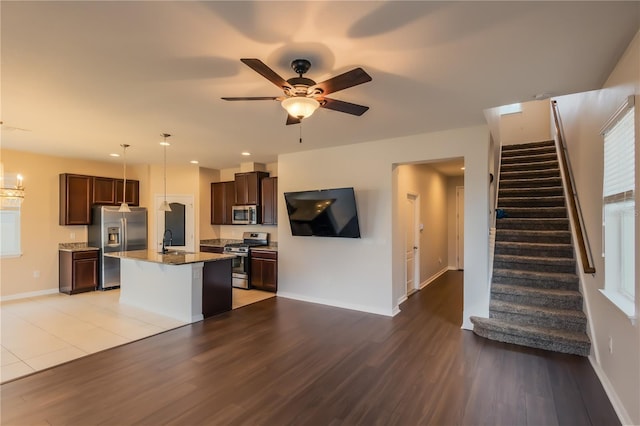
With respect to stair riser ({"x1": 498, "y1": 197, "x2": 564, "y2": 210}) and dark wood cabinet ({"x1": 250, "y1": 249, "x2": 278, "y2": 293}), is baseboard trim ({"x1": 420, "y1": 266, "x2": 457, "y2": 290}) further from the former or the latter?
dark wood cabinet ({"x1": 250, "y1": 249, "x2": 278, "y2": 293})

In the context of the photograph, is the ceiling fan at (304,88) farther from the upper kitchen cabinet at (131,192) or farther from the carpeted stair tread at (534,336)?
the upper kitchen cabinet at (131,192)

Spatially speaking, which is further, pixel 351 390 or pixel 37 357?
pixel 37 357

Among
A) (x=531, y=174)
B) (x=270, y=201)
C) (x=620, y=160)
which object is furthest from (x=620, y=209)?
(x=270, y=201)

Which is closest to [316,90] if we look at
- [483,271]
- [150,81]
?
[150,81]

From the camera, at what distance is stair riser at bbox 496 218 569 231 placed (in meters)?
4.90

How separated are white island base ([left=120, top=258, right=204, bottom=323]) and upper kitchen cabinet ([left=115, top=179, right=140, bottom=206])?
2.32 m

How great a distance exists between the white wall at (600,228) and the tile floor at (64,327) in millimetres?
4625

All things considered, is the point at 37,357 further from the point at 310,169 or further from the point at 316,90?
the point at 310,169

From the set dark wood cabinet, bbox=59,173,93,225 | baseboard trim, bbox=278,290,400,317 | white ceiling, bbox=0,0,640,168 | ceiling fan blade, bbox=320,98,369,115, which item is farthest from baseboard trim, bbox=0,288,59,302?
ceiling fan blade, bbox=320,98,369,115

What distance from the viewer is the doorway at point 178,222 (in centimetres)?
739

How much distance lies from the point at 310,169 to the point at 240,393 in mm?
3779

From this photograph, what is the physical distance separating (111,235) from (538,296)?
24.7 ft

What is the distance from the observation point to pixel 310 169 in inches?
222

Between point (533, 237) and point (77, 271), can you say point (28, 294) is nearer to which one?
point (77, 271)
